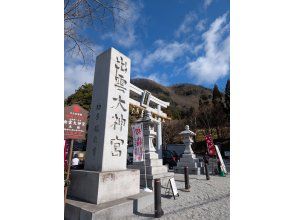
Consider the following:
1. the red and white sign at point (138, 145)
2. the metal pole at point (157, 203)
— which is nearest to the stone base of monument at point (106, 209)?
the metal pole at point (157, 203)

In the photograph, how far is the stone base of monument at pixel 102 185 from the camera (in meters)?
3.67

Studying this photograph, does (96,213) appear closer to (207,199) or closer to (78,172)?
(78,172)

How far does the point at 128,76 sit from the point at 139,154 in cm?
213

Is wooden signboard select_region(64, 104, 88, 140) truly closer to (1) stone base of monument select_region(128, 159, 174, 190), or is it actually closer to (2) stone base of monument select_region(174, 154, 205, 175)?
(1) stone base of monument select_region(128, 159, 174, 190)

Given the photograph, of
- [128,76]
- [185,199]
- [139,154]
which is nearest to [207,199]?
[185,199]

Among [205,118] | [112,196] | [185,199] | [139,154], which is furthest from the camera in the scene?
[205,118]

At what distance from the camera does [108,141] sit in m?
4.31

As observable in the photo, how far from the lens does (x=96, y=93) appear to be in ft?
15.8

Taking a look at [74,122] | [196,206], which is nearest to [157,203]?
[196,206]

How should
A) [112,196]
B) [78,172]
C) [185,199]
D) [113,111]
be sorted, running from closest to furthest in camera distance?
[112,196], [78,172], [113,111], [185,199]

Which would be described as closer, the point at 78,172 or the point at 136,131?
the point at 78,172

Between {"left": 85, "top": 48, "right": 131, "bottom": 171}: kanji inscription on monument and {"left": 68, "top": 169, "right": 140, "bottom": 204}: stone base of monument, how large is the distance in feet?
0.87

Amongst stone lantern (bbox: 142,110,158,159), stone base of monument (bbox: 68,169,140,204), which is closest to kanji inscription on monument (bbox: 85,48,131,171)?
stone base of monument (bbox: 68,169,140,204)

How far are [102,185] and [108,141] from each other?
919mm
